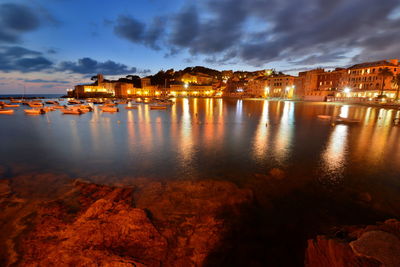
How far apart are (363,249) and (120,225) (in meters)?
5.90

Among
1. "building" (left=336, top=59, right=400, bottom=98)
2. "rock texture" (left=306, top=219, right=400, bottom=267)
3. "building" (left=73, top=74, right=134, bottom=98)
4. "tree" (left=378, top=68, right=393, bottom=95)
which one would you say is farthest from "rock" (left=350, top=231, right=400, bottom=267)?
"building" (left=73, top=74, right=134, bottom=98)

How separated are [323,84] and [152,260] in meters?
100

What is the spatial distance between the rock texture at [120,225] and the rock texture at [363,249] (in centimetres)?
270

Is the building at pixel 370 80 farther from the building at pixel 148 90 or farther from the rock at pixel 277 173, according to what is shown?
the building at pixel 148 90

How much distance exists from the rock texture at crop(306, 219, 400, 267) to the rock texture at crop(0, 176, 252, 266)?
8.87ft

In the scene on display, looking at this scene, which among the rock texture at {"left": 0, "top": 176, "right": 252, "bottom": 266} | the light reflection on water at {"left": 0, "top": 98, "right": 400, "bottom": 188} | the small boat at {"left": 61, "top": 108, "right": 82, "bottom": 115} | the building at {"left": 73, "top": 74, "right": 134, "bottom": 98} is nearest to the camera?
the rock texture at {"left": 0, "top": 176, "right": 252, "bottom": 266}

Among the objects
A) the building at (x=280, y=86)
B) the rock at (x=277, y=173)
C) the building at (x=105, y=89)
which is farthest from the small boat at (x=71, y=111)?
the building at (x=105, y=89)

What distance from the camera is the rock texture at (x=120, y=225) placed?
4980mm

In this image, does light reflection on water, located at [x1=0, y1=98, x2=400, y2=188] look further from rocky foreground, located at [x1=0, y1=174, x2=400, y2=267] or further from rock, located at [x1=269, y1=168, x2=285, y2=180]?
rocky foreground, located at [x1=0, y1=174, x2=400, y2=267]

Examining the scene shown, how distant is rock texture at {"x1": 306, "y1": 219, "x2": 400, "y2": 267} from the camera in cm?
334

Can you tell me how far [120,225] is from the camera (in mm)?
5863

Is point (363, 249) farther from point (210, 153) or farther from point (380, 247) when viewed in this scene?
point (210, 153)

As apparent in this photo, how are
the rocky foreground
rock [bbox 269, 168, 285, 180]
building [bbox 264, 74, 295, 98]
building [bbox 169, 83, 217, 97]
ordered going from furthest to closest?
building [bbox 169, 83, 217, 97] → building [bbox 264, 74, 295, 98] → rock [bbox 269, 168, 285, 180] → the rocky foreground

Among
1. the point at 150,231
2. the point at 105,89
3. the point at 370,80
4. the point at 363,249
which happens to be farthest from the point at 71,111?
the point at 105,89
